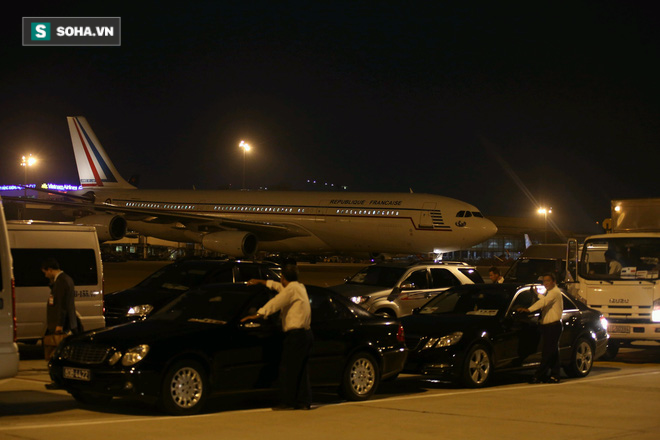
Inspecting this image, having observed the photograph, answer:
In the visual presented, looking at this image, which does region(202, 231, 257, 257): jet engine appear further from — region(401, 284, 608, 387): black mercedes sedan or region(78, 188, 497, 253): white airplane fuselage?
region(401, 284, 608, 387): black mercedes sedan

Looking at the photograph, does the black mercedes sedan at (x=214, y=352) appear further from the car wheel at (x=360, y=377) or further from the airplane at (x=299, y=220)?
the airplane at (x=299, y=220)

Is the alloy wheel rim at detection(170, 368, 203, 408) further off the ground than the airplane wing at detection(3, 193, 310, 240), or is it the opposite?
the airplane wing at detection(3, 193, 310, 240)

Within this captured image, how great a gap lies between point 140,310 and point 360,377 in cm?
543

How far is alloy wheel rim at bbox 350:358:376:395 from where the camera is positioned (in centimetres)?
1073

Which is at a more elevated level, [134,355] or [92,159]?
[92,159]

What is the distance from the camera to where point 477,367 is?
1202 centimetres

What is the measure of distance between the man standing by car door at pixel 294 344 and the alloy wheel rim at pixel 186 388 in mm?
1017

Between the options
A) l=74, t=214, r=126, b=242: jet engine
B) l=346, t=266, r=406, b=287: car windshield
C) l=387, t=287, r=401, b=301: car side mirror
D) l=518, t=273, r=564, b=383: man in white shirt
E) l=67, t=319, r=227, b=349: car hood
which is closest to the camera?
l=67, t=319, r=227, b=349: car hood

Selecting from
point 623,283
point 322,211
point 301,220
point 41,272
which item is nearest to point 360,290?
point 623,283

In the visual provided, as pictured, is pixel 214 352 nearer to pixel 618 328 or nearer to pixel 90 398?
pixel 90 398

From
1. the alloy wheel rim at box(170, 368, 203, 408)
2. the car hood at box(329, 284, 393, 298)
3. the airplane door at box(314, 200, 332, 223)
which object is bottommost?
the alloy wheel rim at box(170, 368, 203, 408)

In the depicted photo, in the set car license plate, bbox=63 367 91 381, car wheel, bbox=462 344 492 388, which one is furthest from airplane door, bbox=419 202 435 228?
car license plate, bbox=63 367 91 381

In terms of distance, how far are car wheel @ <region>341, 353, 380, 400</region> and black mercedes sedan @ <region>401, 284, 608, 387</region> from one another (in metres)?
1.25


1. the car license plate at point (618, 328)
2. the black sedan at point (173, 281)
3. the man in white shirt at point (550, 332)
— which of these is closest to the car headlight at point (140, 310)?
the black sedan at point (173, 281)
